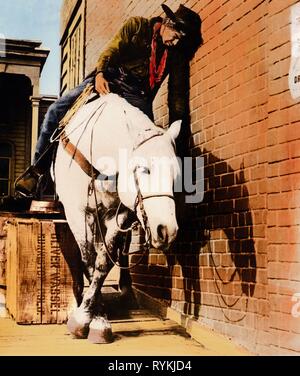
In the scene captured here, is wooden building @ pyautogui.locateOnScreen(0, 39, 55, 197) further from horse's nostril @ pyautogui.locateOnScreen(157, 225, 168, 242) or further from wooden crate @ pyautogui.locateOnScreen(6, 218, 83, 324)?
horse's nostril @ pyautogui.locateOnScreen(157, 225, 168, 242)

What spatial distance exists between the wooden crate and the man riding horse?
0.78 metres

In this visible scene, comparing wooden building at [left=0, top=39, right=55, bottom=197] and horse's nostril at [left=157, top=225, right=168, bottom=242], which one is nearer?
horse's nostril at [left=157, top=225, right=168, bottom=242]

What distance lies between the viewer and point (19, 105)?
8617 millimetres

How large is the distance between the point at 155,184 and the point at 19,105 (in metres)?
5.63

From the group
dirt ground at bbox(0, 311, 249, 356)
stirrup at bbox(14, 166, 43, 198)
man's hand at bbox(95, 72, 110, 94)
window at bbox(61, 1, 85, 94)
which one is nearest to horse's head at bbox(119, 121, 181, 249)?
dirt ground at bbox(0, 311, 249, 356)

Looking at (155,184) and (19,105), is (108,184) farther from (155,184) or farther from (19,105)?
(19,105)

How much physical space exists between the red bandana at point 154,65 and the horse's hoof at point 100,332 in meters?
2.18

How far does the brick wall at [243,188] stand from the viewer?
325 centimetres

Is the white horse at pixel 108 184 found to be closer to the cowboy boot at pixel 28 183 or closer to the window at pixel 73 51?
the cowboy boot at pixel 28 183

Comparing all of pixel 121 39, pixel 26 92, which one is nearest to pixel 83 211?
pixel 121 39

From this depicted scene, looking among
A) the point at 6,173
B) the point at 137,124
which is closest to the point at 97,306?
the point at 137,124

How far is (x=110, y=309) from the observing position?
5.09m

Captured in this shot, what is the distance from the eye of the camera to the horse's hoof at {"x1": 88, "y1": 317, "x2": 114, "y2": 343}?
3934 millimetres
